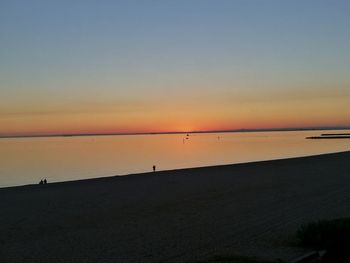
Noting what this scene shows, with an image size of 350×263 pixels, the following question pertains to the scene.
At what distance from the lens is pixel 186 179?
20.1m

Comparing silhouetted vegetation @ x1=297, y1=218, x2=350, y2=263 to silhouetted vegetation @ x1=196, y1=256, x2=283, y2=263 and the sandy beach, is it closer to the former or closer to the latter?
the sandy beach

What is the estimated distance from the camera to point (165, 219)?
1044cm

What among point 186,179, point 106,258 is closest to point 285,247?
point 106,258

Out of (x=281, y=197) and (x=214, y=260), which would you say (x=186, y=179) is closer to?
(x=281, y=197)

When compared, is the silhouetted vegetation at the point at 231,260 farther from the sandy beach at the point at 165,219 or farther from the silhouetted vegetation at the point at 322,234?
the silhouetted vegetation at the point at 322,234

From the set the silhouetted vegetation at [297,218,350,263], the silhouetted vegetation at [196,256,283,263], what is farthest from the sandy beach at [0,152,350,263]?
the silhouetted vegetation at [196,256,283,263]

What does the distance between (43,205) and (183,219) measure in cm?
536

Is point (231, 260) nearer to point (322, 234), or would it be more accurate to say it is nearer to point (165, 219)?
point (322, 234)

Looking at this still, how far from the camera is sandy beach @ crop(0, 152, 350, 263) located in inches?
292

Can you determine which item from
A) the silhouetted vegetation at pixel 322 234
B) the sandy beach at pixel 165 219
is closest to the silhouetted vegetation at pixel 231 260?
the sandy beach at pixel 165 219

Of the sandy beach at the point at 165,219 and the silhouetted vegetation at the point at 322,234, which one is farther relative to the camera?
the sandy beach at the point at 165,219

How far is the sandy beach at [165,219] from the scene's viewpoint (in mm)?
7418

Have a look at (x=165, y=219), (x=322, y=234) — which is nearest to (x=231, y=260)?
(x=322, y=234)

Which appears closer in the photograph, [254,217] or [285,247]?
[285,247]
